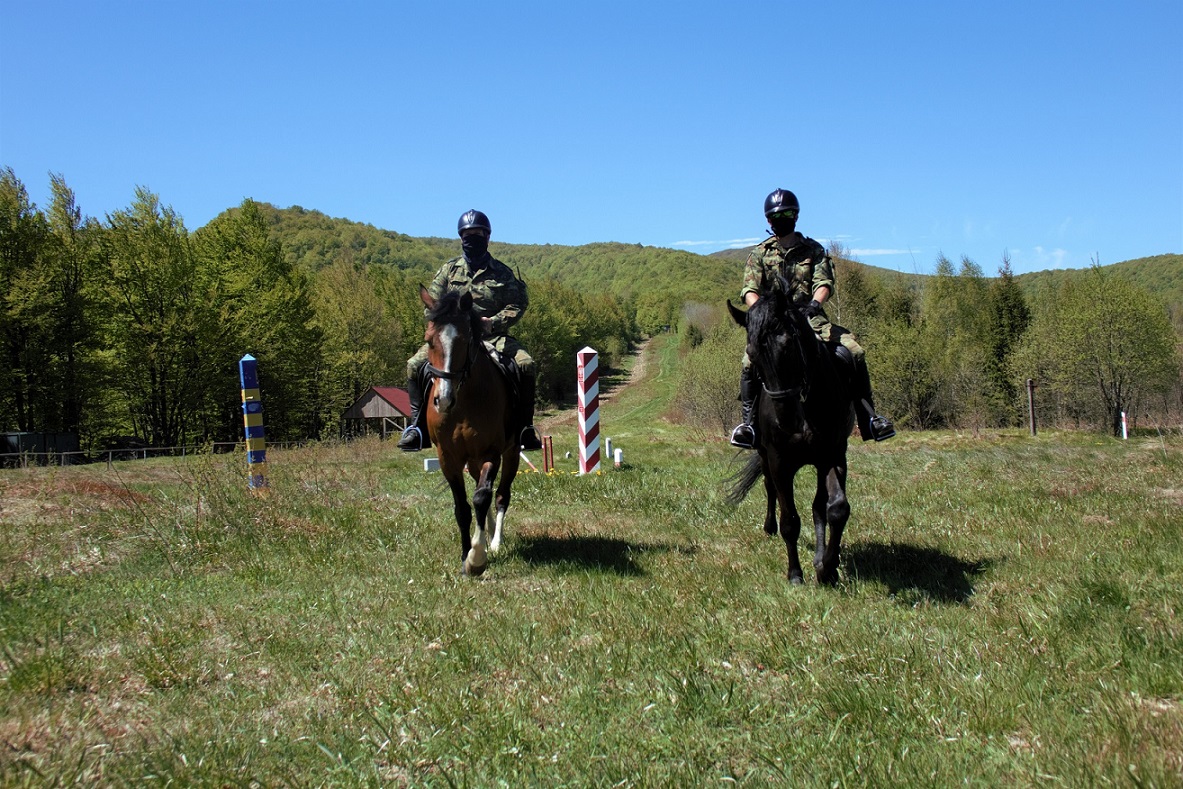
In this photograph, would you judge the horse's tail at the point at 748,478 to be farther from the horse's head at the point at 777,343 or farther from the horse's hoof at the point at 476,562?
the horse's hoof at the point at 476,562

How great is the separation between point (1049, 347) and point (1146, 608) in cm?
5705

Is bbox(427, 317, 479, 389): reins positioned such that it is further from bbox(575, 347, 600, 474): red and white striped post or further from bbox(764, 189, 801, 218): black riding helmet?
bbox(575, 347, 600, 474): red and white striped post

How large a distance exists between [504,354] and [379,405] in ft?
162

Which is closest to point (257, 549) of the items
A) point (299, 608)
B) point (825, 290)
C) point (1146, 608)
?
point (299, 608)

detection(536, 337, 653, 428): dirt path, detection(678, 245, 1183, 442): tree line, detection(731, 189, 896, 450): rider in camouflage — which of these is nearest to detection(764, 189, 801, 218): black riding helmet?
detection(731, 189, 896, 450): rider in camouflage

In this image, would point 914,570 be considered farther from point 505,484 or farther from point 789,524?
point 505,484

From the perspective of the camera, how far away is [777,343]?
18.7 feet

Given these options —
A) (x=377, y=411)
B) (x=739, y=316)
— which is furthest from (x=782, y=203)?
(x=377, y=411)

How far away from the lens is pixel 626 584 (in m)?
6.13

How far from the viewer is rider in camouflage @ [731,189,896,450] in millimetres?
6960

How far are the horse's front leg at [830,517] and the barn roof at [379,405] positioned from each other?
4841cm

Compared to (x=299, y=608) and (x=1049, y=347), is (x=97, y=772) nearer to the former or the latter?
(x=299, y=608)

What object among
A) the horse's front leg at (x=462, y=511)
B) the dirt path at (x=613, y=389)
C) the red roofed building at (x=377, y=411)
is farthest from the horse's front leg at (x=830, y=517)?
the dirt path at (x=613, y=389)

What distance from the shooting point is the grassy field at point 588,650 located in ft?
10.8
